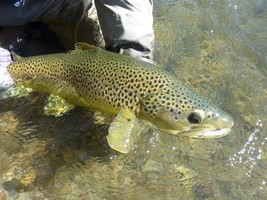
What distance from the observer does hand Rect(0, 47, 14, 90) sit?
11.2 ft

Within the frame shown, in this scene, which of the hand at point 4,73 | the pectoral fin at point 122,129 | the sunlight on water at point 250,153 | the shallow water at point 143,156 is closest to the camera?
the pectoral fin at point 122,129

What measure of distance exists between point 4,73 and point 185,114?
152 cm

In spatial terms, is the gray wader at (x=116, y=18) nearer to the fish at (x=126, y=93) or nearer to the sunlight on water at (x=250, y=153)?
the fish at (x=126, y=93)

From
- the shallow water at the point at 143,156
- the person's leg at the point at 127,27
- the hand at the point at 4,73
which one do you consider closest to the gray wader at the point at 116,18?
the person's leg at the point at 127,27

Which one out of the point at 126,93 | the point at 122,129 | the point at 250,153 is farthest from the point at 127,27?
the point at 250,153

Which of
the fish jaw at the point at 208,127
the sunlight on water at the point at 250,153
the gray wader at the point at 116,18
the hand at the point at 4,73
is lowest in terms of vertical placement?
the sunlight on water at the point at 250,153

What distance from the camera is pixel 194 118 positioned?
2.61 metres

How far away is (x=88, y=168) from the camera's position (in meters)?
3.06

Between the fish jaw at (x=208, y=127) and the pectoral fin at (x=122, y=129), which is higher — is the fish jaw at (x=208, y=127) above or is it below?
above

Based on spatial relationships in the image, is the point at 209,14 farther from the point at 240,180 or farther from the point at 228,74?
the point at 240,180

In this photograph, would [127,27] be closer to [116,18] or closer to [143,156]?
[116,18]

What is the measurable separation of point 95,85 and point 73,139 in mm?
496

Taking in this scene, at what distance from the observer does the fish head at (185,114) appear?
261cm

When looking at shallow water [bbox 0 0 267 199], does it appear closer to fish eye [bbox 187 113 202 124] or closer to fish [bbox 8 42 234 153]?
fish [bbox 8 42 234 153]
